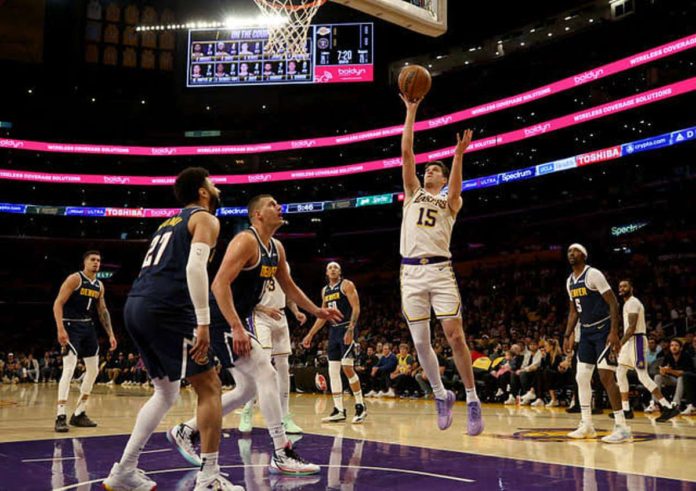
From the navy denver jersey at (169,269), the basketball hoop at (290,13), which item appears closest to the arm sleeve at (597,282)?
the navy denver jersey at (169,269)

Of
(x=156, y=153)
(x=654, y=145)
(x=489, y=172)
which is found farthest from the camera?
(x=156, y=153)

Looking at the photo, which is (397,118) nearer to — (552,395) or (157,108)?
(157,108)

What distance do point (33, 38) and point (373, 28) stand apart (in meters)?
14.8

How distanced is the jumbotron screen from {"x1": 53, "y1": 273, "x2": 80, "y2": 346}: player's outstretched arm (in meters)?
21.2

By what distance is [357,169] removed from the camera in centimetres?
2862

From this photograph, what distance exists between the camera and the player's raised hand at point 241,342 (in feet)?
14.7

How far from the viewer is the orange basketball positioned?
5.71 m

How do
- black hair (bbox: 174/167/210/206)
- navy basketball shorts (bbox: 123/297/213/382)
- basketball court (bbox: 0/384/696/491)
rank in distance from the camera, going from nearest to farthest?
navy basketball shorts (bbox: 123/297/213/382) < black hair (bbox: 174/167/210/206) < basketball court (bbox: 0/384/696/491)

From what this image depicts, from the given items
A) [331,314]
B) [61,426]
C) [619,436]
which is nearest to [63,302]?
[61,426]

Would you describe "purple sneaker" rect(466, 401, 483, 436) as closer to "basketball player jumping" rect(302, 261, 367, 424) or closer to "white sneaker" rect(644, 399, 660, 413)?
"basketball player jumping" rect(302, 261, 367, 424)

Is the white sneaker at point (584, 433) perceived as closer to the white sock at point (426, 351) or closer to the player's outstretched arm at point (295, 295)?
the white sock at point (426, 351)

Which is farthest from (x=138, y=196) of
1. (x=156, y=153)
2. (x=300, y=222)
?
(x=300, y=222)

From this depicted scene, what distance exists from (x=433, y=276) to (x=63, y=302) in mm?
4789

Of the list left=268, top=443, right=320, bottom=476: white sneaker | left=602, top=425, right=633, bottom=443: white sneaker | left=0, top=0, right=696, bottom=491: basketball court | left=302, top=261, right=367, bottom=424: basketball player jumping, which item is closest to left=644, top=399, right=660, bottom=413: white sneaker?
left=0, top=0, right=696, bottom=491: basketball court
